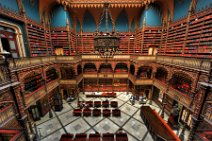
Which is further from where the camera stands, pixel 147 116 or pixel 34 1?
pixel 34 1

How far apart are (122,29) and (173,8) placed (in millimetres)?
6048

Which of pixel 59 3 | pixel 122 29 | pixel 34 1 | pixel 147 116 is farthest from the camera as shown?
pixel 122 29

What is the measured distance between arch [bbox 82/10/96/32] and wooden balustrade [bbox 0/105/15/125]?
11713 millimetres

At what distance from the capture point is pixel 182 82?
798 cm

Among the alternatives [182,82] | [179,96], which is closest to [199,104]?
[179,96]

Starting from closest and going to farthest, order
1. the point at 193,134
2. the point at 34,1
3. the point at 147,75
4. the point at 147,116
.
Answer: the point at 193,134, the point at 147,116, the point at 34,1, the point at 147,75

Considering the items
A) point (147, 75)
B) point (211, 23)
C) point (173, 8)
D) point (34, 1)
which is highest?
point (34, 1)

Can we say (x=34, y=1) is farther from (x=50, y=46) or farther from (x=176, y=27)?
(x=176, y=27)

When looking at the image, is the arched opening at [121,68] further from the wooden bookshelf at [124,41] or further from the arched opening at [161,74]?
the arched opening at [161,74]

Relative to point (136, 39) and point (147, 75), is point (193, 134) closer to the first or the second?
point (147, 75)

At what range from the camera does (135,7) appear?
38.0ft

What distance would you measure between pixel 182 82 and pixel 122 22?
1052 centimetres

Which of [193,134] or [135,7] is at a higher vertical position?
[135,7]

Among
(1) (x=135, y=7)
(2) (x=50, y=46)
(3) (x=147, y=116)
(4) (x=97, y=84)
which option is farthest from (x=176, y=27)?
(2) (x=50, y=46)
